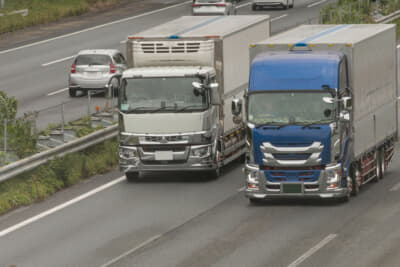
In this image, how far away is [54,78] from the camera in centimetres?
4303

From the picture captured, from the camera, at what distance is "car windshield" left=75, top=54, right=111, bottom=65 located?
127 feet

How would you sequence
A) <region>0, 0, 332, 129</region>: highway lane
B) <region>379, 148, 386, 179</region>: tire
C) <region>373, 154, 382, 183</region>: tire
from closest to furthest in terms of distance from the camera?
1. <region>373, 154, 382, 183</region>: tire
2. <region>379, 148, 386, 179</region>: tire
3. <region>0, 0, 332, 129</region>: highway lane

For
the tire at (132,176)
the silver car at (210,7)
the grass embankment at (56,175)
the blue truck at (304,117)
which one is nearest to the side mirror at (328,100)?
the blue truck at (304,117)

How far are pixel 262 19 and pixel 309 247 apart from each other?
37.9 ft

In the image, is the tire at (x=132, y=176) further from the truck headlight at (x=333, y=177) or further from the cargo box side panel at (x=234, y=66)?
the truck headlight at (x=333, y=177)

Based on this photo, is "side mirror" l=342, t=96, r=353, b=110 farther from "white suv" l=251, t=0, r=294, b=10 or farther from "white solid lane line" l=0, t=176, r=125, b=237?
"white suv" l=251, t=0, r=294, b=10

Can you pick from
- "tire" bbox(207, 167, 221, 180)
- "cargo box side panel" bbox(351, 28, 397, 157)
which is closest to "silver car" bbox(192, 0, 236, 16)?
"cargo box side panel" bbox(351, 28, 397, 157)

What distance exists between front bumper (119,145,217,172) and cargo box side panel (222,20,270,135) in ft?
4.89

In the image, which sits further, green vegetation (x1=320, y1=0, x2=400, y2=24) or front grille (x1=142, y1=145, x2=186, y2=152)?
green vegetation (x1=320, y1=0, x2=400, y2=24)

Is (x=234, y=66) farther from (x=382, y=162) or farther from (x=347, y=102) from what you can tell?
(x=347, y=102)

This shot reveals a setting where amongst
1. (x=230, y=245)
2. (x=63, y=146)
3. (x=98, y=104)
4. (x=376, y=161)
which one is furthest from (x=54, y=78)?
(x=230, y=245)

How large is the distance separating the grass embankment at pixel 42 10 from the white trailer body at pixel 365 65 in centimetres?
2937

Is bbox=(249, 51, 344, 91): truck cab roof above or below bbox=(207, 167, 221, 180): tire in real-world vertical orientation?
above

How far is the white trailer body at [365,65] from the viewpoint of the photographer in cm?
2386
